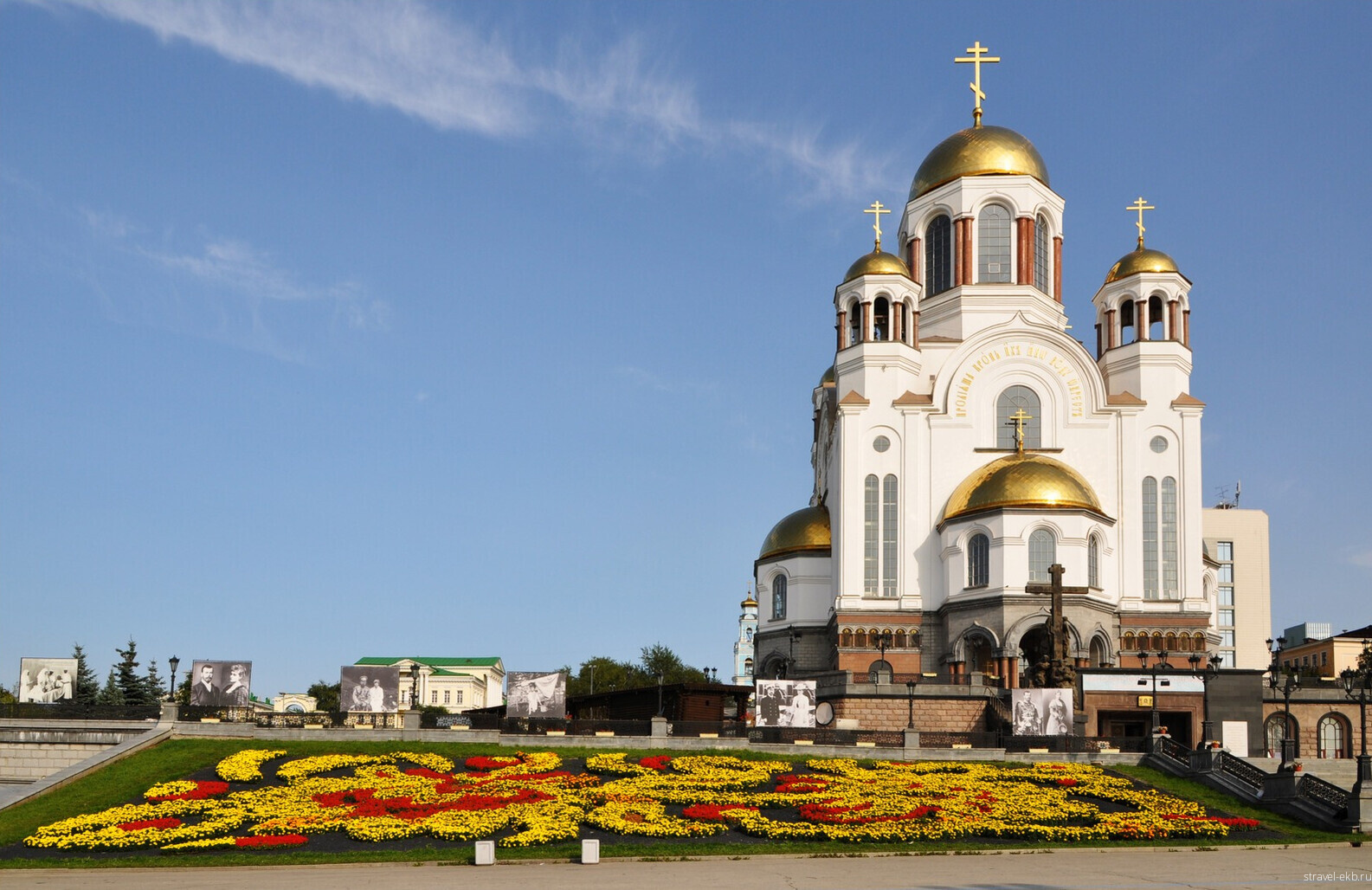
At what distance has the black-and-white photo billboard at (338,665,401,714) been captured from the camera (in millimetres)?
39000

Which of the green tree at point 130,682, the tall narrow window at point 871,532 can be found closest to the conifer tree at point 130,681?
the green tree at point 130,682

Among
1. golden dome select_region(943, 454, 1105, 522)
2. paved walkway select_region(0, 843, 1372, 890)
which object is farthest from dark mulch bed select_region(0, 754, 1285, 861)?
golden dome select_region(943, 454, 1105, 522)

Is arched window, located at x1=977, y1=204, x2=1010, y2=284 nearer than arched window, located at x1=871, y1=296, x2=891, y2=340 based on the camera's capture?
No

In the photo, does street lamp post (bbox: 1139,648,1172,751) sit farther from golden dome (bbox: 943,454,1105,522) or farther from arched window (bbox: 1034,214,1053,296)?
arched window (bbox: 1034,214,1053,296)

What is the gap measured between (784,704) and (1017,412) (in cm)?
1978

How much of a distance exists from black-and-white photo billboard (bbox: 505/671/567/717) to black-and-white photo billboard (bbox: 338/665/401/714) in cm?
323

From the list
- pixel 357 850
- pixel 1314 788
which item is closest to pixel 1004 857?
pixel 1314 788

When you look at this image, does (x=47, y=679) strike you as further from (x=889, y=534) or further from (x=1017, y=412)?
(x=1017, y=412)

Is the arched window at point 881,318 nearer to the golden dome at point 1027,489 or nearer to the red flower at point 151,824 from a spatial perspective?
the golden dome at point 1027,489

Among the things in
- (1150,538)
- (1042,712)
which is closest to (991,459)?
(1150,538)

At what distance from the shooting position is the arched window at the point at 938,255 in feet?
191

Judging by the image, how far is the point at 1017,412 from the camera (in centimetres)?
5359

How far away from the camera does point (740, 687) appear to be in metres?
45.4

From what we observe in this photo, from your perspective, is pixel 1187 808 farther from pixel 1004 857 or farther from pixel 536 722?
pixel 536 722
